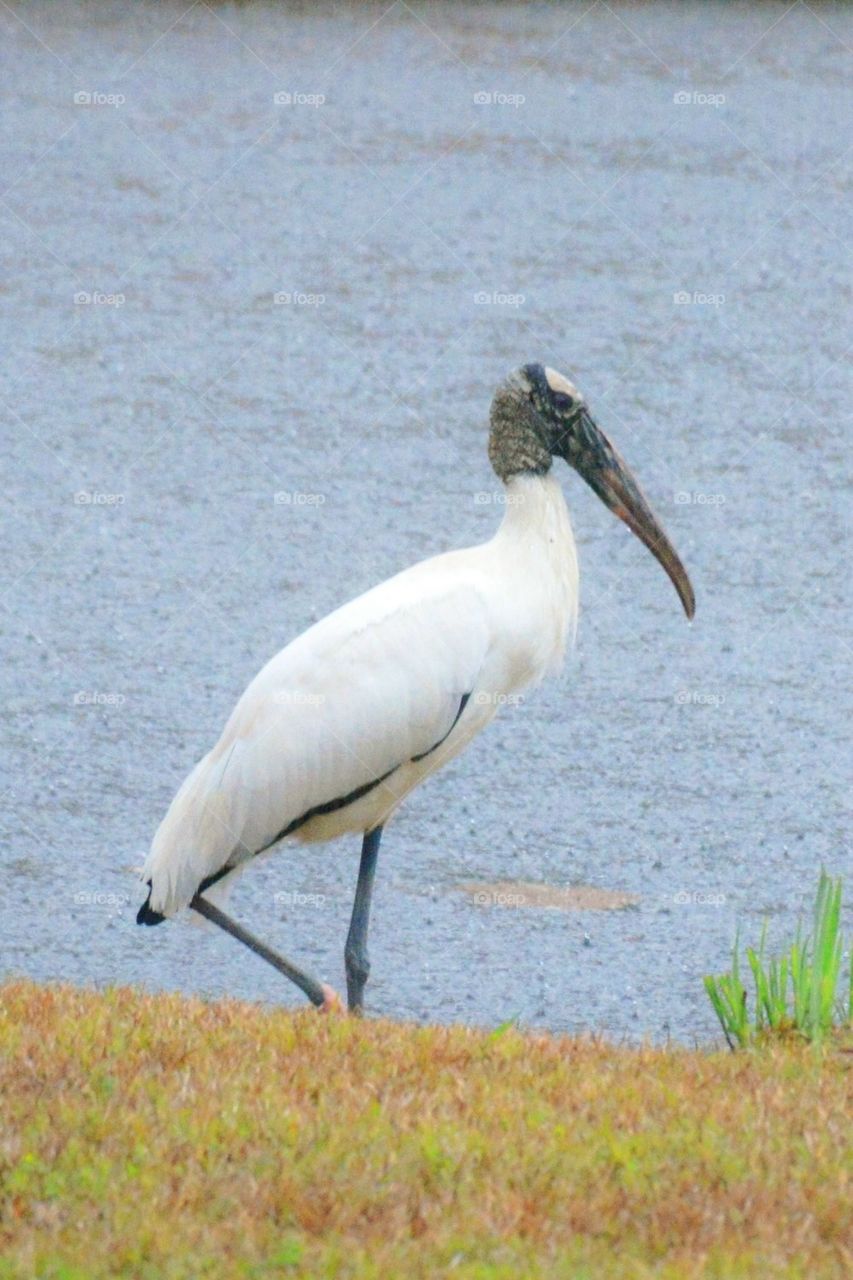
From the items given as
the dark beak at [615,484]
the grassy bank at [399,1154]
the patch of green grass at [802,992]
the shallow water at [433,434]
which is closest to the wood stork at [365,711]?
the dark beak at [615,484]

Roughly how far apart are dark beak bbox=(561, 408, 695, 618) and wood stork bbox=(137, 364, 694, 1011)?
0.65 ft

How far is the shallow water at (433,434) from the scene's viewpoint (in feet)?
21.5

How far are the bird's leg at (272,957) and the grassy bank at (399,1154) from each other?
578 millimetres

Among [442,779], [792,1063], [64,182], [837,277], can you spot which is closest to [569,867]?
[442,779]

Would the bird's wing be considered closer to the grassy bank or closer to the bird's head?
the bird's head

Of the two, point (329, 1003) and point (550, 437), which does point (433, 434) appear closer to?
point (550, 437)

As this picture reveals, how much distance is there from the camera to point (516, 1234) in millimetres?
3604

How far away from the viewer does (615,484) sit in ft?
19.8

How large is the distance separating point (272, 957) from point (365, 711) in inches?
25.5

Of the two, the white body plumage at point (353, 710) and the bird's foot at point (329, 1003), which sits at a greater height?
the white body plumage at point (353, 710)

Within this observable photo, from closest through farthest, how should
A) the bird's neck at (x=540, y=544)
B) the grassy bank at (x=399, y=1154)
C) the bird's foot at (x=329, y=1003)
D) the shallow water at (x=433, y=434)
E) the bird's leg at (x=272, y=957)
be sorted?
the grassy bank at (x=399, y=1154)
the bird's foot at (x=329, y=1003)
the bird's leg at (x=272, y=957)
the bird's neck at (x=540, y=544)
the shallow water at (x=433, y=434)

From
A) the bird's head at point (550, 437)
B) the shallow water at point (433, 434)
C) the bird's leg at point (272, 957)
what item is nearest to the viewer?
the bird's leg at point (272, 957)

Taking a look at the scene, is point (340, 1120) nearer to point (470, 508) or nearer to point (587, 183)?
point (470, 508)

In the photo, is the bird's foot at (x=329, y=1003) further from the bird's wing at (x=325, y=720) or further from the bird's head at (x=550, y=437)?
the bird's head at (x=550, y=437)
